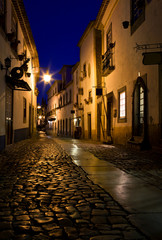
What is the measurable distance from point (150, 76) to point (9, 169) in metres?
6.43

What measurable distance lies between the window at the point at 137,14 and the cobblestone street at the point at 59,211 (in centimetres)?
805

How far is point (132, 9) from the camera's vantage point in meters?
11.5

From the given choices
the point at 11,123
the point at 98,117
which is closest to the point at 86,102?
the point at 98,117

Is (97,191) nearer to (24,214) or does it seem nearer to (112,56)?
(24,214)

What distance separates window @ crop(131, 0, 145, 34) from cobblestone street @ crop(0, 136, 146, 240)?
8054 mm

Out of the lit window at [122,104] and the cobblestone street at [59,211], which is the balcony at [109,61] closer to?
the lit window at [122,104]

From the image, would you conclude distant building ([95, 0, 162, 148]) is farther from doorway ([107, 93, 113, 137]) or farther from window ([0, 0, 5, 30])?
window ([0, 0, 5, 30])

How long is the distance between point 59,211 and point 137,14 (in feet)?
34.4

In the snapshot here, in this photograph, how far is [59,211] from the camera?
2.95 meters

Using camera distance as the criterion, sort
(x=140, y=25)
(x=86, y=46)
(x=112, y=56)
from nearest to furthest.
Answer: (x=140, y=25) < (x=112, y=56) < (x=86, y=46)

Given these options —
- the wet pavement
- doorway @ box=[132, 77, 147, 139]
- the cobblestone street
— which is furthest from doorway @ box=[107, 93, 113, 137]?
the cobblestone street

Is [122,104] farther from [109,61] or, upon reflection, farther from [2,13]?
[2,13]

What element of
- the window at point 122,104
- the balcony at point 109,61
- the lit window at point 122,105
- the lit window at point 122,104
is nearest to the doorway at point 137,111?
the lit window at point 122,105

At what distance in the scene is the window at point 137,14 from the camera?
387 inches
